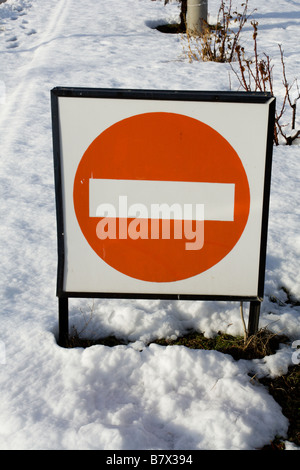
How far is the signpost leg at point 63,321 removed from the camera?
1.99 m

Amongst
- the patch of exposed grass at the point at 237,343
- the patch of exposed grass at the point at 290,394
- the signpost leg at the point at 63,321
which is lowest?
the patch of exposed grass at the point at 290,394

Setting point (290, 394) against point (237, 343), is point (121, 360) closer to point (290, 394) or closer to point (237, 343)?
point (237, 343)

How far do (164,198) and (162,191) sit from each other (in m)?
0.03

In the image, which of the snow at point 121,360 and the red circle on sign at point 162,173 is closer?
the snow at point 121,360

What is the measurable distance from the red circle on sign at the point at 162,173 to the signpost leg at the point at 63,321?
261 millimetres

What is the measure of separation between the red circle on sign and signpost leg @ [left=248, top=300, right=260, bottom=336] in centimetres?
25

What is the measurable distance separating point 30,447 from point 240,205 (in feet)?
3.59

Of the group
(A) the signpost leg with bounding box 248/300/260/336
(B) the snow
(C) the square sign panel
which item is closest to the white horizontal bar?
(C) the square sign panel

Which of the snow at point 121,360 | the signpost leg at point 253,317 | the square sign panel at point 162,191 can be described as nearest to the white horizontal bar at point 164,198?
the square sign panel at point 162,191

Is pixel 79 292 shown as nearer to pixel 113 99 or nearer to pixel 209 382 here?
pixel 209 382

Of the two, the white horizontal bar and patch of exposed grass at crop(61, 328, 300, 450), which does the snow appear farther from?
the white horizontal bar

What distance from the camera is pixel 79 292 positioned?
1.94 m

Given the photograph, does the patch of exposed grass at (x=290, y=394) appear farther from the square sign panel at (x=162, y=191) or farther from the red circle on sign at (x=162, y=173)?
the red circle on sign at (x=162, y=173)
